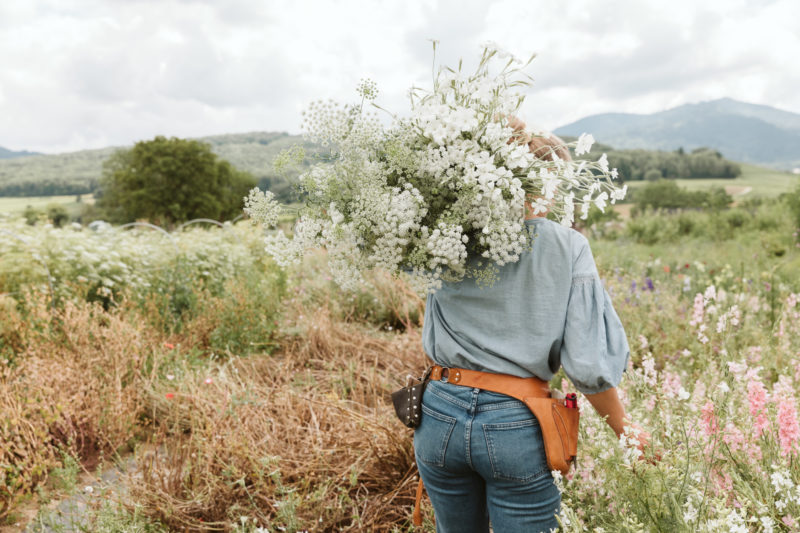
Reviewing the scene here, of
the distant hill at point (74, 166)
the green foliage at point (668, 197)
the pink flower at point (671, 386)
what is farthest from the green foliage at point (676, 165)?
the pink flower at point (671, 386)

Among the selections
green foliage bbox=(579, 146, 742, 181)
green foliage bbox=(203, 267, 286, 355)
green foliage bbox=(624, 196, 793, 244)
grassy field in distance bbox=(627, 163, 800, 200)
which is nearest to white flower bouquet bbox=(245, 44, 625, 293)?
green foliage bbox=(203, 267, 286, 355)

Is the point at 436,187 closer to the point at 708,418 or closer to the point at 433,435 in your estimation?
the point at 433,435

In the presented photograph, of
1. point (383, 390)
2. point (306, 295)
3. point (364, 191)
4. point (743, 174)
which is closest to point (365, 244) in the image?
point (364, 191)

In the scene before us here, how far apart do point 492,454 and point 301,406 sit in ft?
7.44

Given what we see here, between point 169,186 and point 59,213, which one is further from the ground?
point 169,186

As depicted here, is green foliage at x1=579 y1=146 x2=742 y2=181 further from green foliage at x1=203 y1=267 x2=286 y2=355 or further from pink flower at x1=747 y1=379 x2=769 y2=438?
pink flower at x1=747 y1=379 x2=769 y2=438

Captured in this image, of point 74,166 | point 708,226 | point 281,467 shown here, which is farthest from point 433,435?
point 74,166

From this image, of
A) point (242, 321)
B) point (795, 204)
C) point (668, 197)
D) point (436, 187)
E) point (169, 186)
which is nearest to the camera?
point (436, 187)

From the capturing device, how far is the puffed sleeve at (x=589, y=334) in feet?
4.60

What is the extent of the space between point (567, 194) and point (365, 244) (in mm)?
608

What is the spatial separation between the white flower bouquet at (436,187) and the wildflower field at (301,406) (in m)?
0.61

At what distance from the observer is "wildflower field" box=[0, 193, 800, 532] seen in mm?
1604

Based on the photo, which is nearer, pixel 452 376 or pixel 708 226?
pixel 452 376

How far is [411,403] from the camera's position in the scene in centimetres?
163
